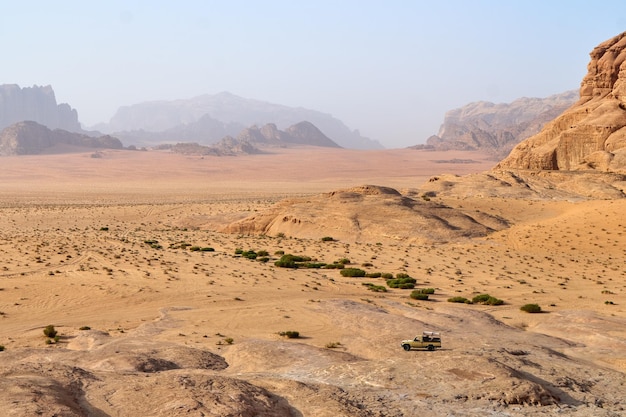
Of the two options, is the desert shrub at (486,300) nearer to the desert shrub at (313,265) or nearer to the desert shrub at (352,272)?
the desert shrub at (352,272)

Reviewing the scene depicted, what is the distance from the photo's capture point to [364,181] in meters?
156

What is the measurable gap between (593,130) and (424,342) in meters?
60.0

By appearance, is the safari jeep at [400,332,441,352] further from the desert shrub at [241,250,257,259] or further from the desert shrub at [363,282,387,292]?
the desert shrub at [241,250,257,259]

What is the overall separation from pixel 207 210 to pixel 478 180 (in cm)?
2790

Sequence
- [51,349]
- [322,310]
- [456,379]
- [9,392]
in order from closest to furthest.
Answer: [9,392] → [456,379] → [51,349] → [322,310]

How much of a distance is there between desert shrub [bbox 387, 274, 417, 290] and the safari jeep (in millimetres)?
11945

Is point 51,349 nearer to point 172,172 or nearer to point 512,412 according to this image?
point 512,412

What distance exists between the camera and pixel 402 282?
102 ft

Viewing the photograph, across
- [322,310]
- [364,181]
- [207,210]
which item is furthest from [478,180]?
[364,181]

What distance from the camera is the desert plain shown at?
13.6m

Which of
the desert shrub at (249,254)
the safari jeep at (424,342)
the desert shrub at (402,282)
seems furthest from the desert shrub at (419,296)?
the desert shrub at (249,254)

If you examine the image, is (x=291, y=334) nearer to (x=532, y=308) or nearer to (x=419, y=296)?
(x=419, y=296)

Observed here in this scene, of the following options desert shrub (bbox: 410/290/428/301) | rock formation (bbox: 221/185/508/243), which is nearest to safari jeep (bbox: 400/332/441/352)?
desert shrub (bbox: 410/290/428/301)

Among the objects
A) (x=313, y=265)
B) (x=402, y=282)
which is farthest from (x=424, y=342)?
(x=313, y=265)
